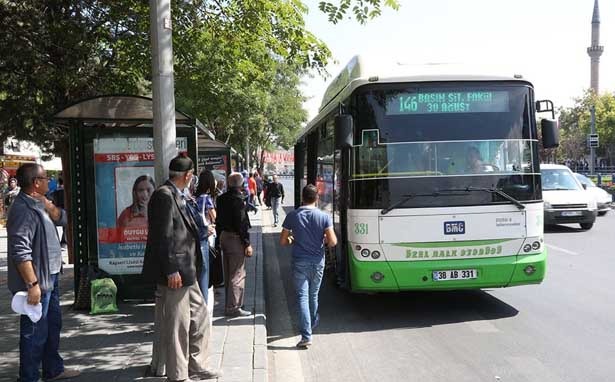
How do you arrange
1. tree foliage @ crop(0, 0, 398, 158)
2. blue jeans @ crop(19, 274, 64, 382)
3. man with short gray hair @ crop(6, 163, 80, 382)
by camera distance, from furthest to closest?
tree foliage @ crop(0, 0, 398, 158) → blue jeans @ crop(19, 274, 64, 382) → man with short gray hair @ crop(6, 163, 80, 382)

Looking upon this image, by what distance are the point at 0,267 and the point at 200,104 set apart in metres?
6.14

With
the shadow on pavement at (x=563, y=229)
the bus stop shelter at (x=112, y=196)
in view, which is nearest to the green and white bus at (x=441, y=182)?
the bus stop shelter at (x=112, y=196)

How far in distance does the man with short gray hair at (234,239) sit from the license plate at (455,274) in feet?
7.46

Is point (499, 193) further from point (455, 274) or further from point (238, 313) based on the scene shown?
point (238, 313)

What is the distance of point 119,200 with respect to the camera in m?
7.59

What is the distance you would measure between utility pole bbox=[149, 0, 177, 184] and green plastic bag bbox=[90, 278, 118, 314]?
8.33 ft

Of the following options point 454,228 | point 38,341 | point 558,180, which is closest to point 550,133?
point 454,228

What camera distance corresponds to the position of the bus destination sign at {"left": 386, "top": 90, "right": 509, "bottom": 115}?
706 centimetres

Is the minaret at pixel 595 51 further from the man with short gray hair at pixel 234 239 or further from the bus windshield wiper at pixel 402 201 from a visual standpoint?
the man with short gray hair at pixel 234 239

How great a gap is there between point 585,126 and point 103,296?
60.2 meters

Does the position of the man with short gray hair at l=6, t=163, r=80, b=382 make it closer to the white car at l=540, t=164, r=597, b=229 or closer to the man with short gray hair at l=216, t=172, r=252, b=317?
the man with short gray hair at l=216, t=172, r=252, b=317

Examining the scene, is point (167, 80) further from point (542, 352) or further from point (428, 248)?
point (542, 352)

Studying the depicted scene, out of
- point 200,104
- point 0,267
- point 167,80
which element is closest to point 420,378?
point 167,80

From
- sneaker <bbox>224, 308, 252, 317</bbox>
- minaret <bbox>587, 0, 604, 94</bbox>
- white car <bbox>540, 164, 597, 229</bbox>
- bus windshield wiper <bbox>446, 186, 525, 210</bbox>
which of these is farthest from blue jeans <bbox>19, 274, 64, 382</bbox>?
minaret <bbox>587, 0, 604, 94</bbox>
